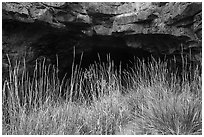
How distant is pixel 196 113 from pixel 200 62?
1.44m

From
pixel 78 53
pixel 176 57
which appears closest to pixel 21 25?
pixel 78 53

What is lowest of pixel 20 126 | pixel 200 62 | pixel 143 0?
pixel 20 126

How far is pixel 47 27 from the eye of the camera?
4.87m

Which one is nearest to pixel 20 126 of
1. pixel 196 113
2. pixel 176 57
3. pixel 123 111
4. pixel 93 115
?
pixel 93 115

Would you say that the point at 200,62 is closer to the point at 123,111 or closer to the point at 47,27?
the point at 123,111

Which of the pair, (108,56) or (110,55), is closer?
(108,56)

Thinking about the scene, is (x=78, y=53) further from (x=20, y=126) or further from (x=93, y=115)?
(x=20, y=126)

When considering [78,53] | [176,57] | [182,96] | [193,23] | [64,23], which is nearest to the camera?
[182,96]

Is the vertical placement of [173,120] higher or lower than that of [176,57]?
lower

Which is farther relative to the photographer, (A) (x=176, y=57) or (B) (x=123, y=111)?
(A) (x=176, y=57)

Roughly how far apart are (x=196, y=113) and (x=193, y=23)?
5.02 feet

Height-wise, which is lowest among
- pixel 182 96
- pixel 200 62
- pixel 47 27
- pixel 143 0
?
pixel 182 96

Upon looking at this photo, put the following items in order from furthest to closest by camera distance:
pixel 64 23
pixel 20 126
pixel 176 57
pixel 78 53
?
1. pixel 78 53
2. pixel 176 57
3. pixel 64 23
4. pixel 20 126

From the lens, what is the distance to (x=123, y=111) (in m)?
4.15
